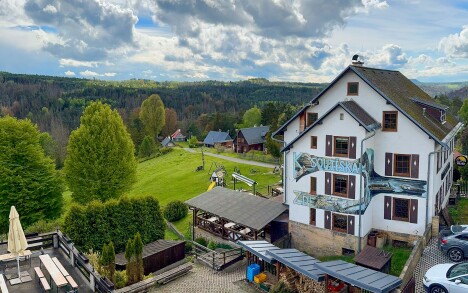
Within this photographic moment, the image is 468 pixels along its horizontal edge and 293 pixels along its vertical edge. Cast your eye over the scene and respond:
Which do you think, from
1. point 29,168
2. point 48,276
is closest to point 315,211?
point 48,276

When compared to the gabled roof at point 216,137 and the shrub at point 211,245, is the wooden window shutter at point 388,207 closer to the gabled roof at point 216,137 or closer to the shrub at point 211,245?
the shrub at point 211,245

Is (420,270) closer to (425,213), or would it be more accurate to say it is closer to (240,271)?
(425,213)

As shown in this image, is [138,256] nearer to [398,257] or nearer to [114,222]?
[114,222]

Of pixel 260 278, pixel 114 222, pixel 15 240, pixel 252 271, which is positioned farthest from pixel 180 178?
pixel 15 240

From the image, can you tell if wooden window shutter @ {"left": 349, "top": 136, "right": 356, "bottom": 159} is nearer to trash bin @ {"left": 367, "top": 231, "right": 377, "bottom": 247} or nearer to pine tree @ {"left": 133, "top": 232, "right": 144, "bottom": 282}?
trash bin @ {"left": 367, "top": 231, "right": 377, "bottom": 247}

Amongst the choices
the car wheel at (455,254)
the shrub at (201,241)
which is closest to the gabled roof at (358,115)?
the car wheel at (455,254)
